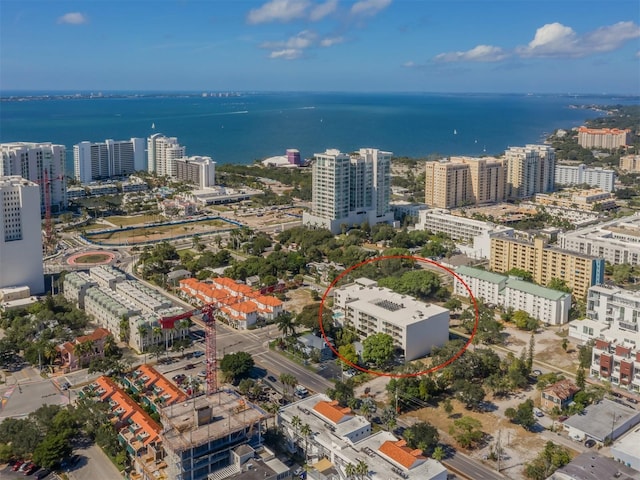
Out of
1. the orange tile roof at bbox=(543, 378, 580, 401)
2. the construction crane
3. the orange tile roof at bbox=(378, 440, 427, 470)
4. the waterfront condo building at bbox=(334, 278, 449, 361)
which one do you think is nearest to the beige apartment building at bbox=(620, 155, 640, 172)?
the waterfront condo building at bbox=(334, 278, 449, 361)

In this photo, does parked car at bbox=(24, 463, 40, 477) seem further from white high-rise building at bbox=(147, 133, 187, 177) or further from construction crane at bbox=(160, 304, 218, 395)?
white high-rise building at bbox=(147, 133, 187, 177)

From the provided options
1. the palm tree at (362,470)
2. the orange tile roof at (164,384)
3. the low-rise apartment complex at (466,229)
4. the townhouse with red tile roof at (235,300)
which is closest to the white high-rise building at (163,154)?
the low-rise apartment complex at (466,229)

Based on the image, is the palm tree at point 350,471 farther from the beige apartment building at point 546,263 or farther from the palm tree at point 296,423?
the beige apartment building at point 546,263

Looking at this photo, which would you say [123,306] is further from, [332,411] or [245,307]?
Answer: [332,411]

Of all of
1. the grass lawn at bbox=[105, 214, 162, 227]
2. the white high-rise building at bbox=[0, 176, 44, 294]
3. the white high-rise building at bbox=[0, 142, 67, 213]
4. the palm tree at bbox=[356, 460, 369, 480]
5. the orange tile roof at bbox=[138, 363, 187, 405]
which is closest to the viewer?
the palm tree at bbox=[356, 460, 369, 480]

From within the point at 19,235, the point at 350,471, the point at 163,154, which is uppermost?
the point at 163,154

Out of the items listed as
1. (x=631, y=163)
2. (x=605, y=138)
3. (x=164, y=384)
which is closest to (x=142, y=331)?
(x=164, y=384)
